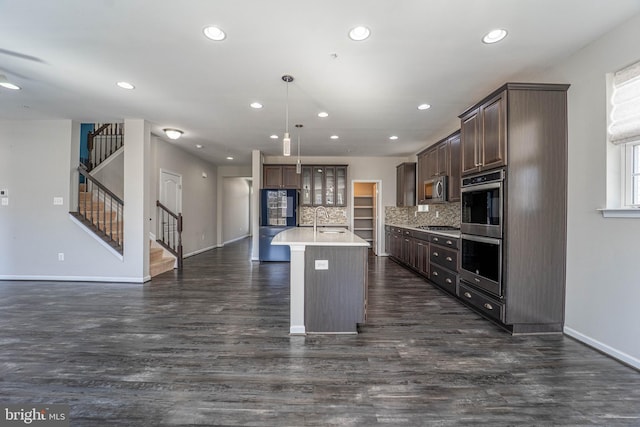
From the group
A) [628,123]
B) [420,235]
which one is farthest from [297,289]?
Result: [628,123]

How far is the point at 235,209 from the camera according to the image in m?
10.5

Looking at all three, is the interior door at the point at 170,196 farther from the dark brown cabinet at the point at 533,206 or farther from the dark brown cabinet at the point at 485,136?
the dark brown cabinet at the point at 533,206

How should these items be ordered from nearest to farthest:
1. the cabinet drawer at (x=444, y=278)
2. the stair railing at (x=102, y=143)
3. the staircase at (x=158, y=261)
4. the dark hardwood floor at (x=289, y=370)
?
the dark hardwood floor at (x=289, y=370), the cabinet drawer at (x=444, y=278), the staircase at (x=158, y=261), the stair railing at (x=102, y=143)

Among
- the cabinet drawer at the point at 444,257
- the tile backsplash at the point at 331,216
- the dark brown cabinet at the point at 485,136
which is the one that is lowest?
the cabinet drawer at the point at 444,257

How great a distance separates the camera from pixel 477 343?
2.36 metres

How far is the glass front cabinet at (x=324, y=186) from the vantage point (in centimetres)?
665

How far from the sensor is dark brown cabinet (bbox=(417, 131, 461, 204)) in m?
4.19

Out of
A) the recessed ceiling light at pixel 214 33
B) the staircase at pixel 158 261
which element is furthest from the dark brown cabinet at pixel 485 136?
the staircase at pixel 158 261

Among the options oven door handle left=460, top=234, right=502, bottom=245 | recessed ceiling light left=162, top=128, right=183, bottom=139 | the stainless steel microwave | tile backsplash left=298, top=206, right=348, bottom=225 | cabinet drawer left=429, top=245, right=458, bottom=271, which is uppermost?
recessed ceiling light left=162, top=128, right=183, bottom=139

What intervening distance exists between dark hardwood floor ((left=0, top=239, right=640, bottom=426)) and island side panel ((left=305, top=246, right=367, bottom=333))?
163mm

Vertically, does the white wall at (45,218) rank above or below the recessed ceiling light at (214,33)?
below

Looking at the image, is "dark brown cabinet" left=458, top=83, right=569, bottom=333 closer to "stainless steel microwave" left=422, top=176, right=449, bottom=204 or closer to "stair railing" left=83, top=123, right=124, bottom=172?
"stainless steel microwave" left=422, top=176, right=449, bottom=204

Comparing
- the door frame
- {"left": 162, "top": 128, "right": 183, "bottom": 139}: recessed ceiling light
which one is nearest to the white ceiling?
{"left": 162, "top": 128, "right": 183, "bottom": 139}: recessed ceiling light

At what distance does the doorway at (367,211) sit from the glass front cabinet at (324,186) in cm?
56
